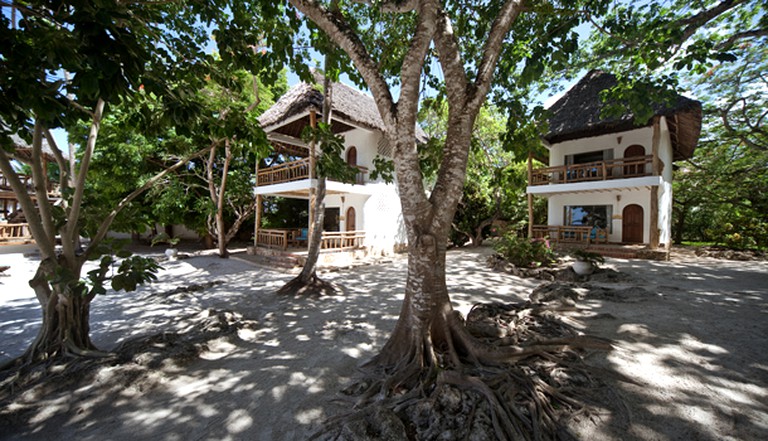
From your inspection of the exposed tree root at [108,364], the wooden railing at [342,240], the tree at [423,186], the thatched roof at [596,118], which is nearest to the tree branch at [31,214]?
the exposed tree root at [108,364]

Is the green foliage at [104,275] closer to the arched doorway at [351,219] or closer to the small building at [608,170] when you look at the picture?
the arched doorway at [351,219]

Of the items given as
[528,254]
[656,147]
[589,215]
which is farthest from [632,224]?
[528,254]

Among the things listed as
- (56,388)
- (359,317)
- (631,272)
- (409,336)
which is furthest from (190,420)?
(631,272)

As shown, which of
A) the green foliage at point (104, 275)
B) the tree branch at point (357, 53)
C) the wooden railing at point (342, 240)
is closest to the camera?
the green foliage at point (104, 275)

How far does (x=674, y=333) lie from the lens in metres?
3.86

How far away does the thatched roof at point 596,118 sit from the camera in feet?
33.4

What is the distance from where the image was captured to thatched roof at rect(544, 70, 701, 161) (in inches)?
401

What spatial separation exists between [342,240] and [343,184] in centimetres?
212

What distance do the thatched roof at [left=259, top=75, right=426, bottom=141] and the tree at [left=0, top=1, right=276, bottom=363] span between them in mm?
4930

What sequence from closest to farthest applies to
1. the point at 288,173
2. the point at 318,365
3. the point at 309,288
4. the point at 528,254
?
1. the point at 318,365
2. the point at 309,288
3. the point at 528,254
4. the point at 288,173

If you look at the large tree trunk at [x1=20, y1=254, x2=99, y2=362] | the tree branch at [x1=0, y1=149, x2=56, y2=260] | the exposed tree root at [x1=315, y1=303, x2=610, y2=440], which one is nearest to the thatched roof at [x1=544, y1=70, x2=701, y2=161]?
the exposed tree root at [x1=315, y1=303, x2=610, y2=440]

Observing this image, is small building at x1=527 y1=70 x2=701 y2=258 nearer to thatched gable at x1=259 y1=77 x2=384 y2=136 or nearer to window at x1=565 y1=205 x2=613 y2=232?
window at x1=565 y1=205 x2=613 y2=232

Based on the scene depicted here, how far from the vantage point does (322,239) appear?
10875 mm

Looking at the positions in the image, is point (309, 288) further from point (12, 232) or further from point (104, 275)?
point (12, 232)
